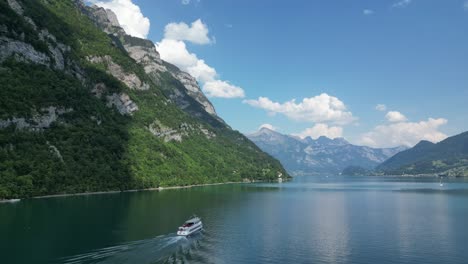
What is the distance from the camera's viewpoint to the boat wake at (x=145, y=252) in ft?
227

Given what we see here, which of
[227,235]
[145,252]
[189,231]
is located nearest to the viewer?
[145,252]

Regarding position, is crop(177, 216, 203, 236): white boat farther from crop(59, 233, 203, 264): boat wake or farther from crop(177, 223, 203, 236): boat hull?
crop(59, 233, 203, 264): boat wake

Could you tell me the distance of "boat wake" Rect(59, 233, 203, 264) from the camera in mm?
69188

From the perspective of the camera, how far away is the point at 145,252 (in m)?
75.2

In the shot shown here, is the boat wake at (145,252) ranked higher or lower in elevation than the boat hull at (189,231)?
lower

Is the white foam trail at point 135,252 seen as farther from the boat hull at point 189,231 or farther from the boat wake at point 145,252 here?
the boat hull at point 189,231

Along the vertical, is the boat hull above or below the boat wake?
above

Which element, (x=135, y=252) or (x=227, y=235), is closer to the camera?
(x=135, y=252)

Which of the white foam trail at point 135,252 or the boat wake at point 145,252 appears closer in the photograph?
the white foam trail at point 135,252

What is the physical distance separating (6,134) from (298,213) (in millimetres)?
136147

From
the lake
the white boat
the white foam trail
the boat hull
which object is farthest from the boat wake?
the white boat

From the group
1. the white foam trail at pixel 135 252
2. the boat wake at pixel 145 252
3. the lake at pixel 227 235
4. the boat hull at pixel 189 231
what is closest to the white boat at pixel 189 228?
the boat hull at pixel 189 231

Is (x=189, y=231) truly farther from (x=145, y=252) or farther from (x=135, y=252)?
(x=135, y=252)

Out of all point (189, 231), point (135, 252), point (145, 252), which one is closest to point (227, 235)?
point (189, 231)
